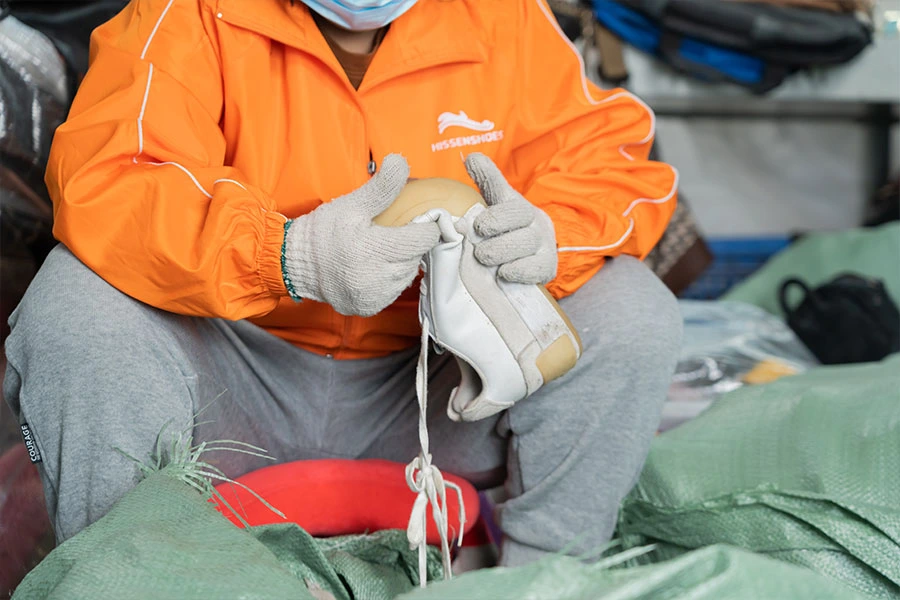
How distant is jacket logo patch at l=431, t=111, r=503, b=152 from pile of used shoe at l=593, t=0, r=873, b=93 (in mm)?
1010

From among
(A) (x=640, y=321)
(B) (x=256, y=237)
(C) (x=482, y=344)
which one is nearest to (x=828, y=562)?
(A) (x=640, y=321)

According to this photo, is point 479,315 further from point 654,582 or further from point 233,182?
point 654,582

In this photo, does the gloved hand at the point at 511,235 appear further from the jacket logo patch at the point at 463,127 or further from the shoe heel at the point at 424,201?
the jacket logo patch at the point at 463,127

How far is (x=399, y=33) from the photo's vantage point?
3.39ft

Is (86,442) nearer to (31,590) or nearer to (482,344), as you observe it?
(31,590)

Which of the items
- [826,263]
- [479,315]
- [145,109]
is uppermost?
[145,109]

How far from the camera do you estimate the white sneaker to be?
2.81 feet

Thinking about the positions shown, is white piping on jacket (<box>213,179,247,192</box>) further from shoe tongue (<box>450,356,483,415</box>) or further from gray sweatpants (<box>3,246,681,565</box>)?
shoe tongue (<box>450,356,483,415</box>)

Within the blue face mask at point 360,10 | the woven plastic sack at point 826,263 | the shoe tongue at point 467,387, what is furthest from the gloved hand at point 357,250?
the woven plastic sack at point 826,263

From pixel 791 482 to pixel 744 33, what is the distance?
3.98ft

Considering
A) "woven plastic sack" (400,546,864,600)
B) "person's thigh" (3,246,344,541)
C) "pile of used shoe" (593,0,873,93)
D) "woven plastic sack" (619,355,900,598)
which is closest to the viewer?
"woven plastic sack" (400,546,864,600)

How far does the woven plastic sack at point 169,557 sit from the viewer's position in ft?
1.96

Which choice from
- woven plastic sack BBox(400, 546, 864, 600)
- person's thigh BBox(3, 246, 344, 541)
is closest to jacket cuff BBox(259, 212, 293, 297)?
person's thigh BBox(3, 246, 344, 541)

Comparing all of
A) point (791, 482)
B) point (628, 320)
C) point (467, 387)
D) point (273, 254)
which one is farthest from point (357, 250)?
point (791, 482)
